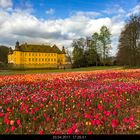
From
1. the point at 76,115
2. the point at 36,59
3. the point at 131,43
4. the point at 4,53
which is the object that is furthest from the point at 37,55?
the point at 76,115

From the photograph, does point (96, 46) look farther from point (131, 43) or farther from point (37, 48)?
point (37, 48)

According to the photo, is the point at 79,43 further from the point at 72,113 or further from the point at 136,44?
the point at 72,113

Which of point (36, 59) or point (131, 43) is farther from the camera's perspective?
point (36, 59)

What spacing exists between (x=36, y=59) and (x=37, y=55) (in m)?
2.14

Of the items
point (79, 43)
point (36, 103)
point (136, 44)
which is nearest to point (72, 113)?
point (36, 103)

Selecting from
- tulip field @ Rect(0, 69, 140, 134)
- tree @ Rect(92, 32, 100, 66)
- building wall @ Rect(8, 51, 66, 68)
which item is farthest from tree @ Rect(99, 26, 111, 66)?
tulip field @ Rect(0, 69, 140, 134)

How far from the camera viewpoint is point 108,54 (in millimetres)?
94688

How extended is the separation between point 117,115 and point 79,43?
321 ft

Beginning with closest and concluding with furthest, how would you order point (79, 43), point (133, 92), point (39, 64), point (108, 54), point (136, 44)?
point (133, 92) → point (136, 44) → point (108, 54) → point (79, 43) → point (39, 64)

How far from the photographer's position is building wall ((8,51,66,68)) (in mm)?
131500

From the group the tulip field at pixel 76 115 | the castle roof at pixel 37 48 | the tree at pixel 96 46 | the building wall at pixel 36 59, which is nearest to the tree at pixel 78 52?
the tree at pixel 96 46

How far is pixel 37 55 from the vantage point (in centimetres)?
13738

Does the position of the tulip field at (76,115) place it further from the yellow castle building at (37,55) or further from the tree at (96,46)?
the yellow castle building at (37,55)

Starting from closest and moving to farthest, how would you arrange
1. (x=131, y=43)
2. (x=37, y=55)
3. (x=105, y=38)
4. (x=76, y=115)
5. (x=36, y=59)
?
(x=76, y=115), (x=131, y=43), (x=105, y=38), (x=36, y=59), (x=37, y=55)
